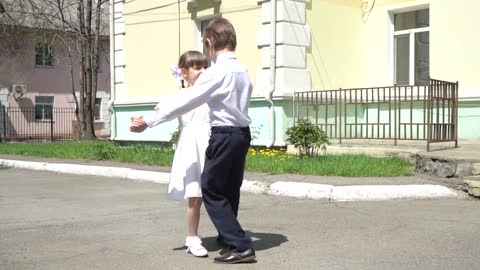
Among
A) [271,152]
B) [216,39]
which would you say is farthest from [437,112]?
[216,39]

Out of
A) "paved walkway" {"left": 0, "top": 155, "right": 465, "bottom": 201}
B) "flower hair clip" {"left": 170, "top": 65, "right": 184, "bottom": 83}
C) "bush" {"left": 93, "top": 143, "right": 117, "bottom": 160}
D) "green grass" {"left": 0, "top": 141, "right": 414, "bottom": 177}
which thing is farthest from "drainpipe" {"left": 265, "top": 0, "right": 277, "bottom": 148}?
"flower hair clip" {"left": 170, "top": 65, "right": 184, "bottom": 83}

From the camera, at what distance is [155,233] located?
17.5ft

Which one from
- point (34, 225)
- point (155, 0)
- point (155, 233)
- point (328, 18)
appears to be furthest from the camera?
point (155, 0)

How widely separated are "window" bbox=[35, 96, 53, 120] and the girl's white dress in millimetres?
26598

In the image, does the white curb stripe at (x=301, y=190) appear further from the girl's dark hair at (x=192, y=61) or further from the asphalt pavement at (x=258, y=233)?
the girl's dark hair at (x=192, y=61)

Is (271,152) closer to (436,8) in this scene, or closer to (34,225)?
(436,8)

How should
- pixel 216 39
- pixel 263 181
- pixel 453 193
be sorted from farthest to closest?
pixel 263 181 → pixel 453 193 → pixel 216 39

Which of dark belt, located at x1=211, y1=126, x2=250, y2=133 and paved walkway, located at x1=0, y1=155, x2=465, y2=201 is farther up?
dark belt, located at x1=211, y1=126, x2=250, y2=133

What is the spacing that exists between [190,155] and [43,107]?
27.5 m

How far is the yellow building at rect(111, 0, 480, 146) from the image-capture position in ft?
38.4

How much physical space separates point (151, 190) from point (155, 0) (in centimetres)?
761

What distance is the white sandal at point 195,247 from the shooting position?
4410mm

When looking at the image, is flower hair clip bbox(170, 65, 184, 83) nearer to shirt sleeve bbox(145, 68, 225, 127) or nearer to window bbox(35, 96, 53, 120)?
shirt sleeve bbox(145, 68, 225, 127)

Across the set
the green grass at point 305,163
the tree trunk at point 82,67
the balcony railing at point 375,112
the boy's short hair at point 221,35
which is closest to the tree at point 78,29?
the tree trunk at point 82,67
